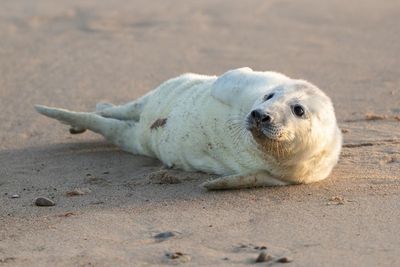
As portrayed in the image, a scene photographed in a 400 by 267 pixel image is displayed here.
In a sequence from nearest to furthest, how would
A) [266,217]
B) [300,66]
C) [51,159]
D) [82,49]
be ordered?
[266,217] → [51,159] → [300,66] → [82,49]

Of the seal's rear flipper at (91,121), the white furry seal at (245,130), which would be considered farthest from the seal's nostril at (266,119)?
the seal's rear flipper at (91,121)

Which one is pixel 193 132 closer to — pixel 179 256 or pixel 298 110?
pixel 298 110

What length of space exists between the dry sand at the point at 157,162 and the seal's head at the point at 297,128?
0.14 m

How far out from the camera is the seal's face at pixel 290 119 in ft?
17.8

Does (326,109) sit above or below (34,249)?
above

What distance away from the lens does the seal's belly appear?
5.91 m

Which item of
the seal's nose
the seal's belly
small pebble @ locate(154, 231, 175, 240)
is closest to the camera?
small pebble @ locate(154, 231, 175, 240)

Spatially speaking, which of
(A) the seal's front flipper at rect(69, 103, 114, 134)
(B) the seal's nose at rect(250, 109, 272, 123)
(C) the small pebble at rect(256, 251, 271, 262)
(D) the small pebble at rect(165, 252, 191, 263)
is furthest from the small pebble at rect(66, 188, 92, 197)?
(C) the small pebble at rect(256, 251, 271, 262)

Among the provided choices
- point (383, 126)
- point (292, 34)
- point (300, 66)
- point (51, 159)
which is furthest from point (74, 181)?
point (292, 34)

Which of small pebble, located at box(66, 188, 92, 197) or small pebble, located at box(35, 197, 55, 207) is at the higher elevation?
small pebble, located at box(35, 197, 55, 207)

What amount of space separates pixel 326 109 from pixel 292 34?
5.02m

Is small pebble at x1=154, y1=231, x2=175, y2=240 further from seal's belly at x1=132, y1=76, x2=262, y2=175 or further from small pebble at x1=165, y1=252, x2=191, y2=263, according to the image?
seal's belly at x1=132, y1=76, x2=262, y2=175

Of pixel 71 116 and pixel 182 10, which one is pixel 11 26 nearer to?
pixel 182 10

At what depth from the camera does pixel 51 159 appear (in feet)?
22.0
